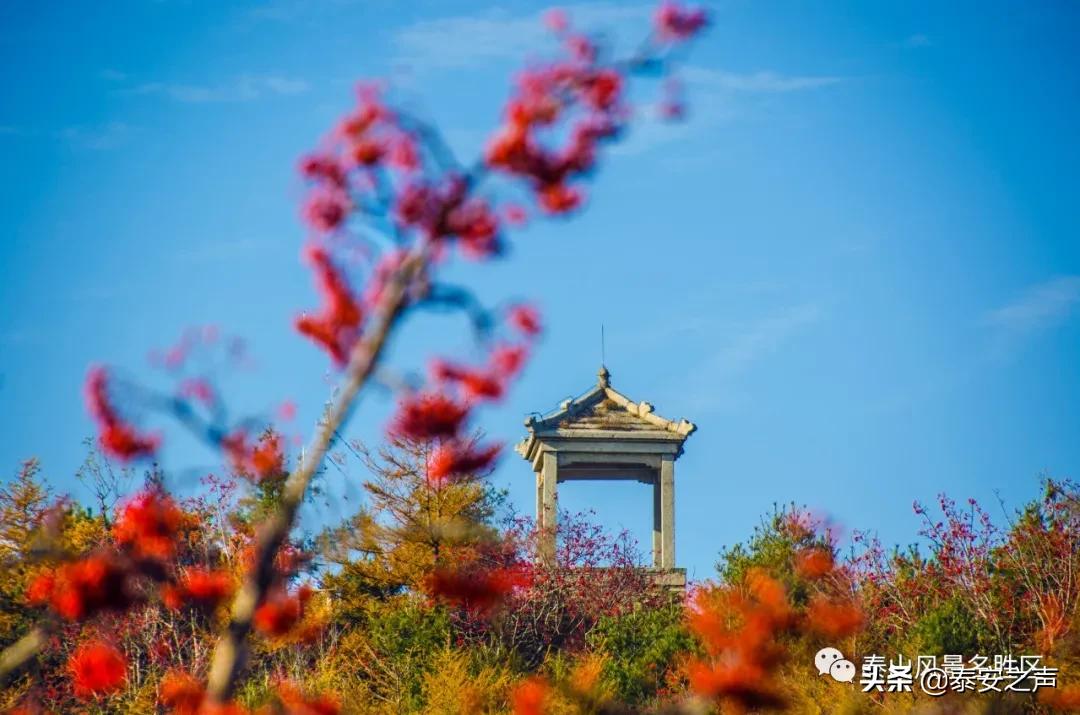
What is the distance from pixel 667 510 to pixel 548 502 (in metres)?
2.27

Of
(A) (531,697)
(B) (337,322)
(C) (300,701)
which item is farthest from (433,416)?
(A) (531,697)

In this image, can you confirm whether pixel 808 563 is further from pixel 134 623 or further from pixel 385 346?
pixel 385 346

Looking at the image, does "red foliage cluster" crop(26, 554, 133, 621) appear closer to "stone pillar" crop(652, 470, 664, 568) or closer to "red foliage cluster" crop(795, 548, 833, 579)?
"red foliage cluster" crop(795, 548, 833, 579)

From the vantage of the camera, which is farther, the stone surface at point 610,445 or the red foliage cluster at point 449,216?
the stone surface at point 610,445

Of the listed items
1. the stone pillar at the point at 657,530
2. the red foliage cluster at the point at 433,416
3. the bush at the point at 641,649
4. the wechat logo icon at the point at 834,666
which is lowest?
the red foliage cluster at the point at 433,416

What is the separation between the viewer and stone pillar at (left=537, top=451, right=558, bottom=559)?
25578 millimetres

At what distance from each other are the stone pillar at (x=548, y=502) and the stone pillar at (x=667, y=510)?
204 cm

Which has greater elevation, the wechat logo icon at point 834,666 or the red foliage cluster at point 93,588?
the wechat logo icon at point 834,666

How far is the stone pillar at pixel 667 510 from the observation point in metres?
25.6

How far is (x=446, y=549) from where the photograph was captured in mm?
24125

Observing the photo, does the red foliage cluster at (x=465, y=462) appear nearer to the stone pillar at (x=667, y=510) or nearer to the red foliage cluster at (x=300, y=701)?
the red foliage cluster at (x=300, y=701)

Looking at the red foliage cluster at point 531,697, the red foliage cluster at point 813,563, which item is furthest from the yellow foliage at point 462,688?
the red foliage cluster at point 813,563

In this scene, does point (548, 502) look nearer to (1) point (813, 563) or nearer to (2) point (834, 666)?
(1) point (813, 563)

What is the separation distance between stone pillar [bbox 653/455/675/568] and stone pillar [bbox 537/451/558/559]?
2.04 metres
